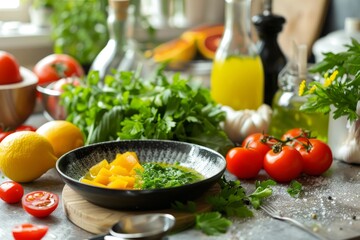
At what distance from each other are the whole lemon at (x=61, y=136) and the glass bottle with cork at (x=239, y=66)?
1.52 ft

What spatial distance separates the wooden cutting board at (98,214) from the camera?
3.64 ft

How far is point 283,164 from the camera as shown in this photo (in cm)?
133

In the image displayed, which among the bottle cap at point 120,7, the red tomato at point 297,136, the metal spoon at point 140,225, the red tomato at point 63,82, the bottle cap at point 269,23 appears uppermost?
the bottle cap at point 120,7

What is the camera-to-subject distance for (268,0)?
1885 millimetres

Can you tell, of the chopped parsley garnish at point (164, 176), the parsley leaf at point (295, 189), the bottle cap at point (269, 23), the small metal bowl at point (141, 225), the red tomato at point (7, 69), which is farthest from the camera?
the bottle cap at point (269, 23)

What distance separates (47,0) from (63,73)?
69cm

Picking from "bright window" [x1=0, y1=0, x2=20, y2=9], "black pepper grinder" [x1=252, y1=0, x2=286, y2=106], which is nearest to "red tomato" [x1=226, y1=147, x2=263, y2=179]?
"black pepper grinder" [x1=252, y1=0, x2=286, y2=106]

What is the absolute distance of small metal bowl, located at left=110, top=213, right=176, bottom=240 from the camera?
1.02 metres

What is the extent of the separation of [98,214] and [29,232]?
0.43ft

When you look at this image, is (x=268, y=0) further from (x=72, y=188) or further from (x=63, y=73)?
(x=72, y=188)

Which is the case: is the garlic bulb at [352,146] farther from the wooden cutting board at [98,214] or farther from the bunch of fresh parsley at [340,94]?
the wooden cutting board at [98,214]

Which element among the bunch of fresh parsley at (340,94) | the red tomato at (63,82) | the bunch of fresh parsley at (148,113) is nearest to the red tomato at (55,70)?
the red tomato at (63,82)

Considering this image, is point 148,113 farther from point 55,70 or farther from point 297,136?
point 55,70

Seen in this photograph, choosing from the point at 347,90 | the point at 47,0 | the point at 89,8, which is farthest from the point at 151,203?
the point at 47,0
